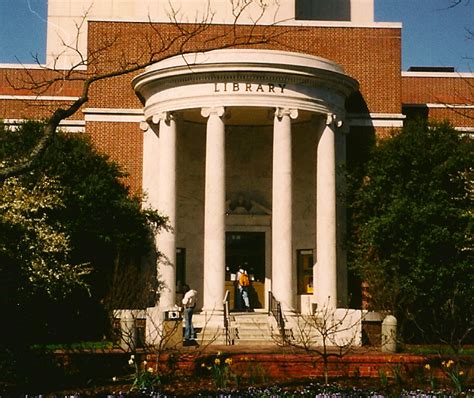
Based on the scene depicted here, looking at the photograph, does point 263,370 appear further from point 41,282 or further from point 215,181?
point 215,181

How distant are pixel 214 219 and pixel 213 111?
4.27m

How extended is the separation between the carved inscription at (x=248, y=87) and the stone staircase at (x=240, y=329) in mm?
8633

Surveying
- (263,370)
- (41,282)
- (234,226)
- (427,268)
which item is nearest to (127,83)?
(234,226)

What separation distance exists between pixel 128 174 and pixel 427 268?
12.8 m

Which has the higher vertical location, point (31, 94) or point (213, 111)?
point (31, 94)

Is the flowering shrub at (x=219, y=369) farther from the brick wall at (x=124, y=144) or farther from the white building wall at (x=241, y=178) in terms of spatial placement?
the brick wall at (x=124, y=144)

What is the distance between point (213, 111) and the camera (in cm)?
3128

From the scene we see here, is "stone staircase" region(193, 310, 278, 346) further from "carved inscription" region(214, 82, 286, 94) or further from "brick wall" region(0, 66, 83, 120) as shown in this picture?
"brick wall" region(0, 66, 83, 120)

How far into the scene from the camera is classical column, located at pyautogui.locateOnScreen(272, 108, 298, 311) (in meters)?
30.0

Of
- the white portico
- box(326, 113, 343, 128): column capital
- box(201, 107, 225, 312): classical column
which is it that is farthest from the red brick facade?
box(201, 107, 225, 312): classical column

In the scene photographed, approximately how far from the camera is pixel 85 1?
47.0 m

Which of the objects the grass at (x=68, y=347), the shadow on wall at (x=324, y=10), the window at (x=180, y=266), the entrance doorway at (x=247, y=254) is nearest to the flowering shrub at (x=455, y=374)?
the grass at (x=68, y=347)

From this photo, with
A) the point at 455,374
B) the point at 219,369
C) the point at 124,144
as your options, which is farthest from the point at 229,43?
the point at 455,374

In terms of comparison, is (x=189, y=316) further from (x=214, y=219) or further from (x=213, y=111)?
(x=213, y=111)
